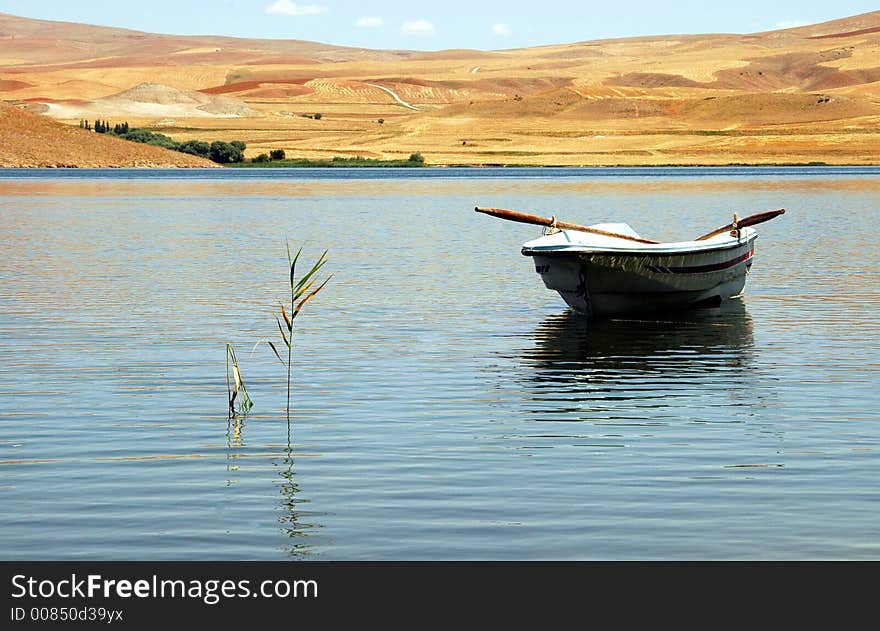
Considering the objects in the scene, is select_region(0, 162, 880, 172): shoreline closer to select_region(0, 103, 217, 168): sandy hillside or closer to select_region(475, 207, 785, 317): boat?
select_region(0, 103, 217, 168): sandy hillside

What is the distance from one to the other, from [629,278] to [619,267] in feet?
1.38

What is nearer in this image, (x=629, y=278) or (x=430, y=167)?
(x=629, y=278)

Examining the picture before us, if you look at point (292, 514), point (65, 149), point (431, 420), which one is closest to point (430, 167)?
point (65, 149)

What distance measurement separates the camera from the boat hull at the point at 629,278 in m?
26.4

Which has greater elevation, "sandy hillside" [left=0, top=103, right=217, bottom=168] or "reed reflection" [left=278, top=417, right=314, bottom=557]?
"sandy hillside" [left=0, top=103, right=217, bottom=168]

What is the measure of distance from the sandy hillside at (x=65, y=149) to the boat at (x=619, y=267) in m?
147

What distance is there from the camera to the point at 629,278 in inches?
1051

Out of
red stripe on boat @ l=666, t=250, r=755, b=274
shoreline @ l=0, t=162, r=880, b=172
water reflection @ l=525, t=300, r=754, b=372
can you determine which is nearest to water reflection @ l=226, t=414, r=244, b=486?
water reflection @ l=525, t=300, r=754, b=372

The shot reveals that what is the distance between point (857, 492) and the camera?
13312 mm

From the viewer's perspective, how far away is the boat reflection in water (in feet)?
58.2

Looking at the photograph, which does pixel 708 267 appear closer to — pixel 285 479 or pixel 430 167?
pixel 285 479

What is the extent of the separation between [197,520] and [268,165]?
163828 mm
